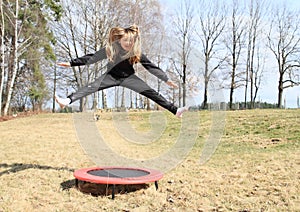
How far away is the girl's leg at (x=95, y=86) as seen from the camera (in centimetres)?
430

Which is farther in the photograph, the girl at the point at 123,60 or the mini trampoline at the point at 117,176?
the girl at the point at 123,60

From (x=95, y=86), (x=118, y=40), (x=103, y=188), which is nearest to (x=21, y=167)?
(x=103, y=188)

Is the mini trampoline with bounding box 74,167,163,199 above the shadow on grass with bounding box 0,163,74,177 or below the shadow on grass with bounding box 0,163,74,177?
above

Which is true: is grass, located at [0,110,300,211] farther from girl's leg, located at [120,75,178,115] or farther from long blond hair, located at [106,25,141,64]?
long blond hair, located at [106,25,141,64]

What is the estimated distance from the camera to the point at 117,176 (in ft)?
15.4

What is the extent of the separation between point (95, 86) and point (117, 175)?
1370 mm

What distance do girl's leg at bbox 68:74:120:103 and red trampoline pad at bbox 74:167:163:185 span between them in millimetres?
1103

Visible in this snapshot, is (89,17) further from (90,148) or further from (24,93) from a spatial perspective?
(90,148)

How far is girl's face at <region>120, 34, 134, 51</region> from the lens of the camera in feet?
15.4

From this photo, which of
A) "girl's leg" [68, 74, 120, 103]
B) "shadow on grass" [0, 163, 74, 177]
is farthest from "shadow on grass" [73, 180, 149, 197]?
"girl's leg" [68, 74, 120, 103]

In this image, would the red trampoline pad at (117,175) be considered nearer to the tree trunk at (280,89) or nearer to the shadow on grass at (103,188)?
the shadow on grass at (103,188)

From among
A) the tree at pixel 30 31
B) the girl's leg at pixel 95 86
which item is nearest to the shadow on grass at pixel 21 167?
the girl's leg at pixel 95 86

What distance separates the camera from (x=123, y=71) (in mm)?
4855

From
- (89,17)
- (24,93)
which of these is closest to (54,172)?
(89,17)
